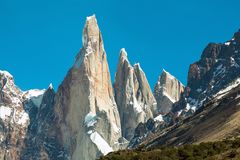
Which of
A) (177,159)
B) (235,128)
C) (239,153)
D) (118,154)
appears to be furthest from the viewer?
(235,128)

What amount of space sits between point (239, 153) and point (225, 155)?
276 centimetres

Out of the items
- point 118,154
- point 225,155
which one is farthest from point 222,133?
point 225,155

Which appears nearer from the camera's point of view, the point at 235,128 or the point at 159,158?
the point at 159,158

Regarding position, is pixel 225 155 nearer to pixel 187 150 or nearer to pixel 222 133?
pixel 187 150

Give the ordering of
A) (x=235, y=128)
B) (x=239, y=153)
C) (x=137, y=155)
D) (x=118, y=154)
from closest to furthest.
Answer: (x=239, y=153), (x=137, y=155), (x=118, y=154), (x=235, y=128)

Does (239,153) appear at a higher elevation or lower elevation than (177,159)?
lower

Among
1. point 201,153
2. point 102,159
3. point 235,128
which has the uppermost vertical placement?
point 235,128

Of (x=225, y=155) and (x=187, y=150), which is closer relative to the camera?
(x=225, y=155)

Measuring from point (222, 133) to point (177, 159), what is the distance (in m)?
83.8

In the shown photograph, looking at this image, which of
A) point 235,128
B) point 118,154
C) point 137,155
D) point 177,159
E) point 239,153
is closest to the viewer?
point 239,153

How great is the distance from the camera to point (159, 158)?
379 feet

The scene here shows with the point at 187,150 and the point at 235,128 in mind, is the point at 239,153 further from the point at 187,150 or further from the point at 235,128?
the point at 235,128

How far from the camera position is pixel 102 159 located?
411ft

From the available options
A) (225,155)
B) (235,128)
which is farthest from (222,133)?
(225,155)
